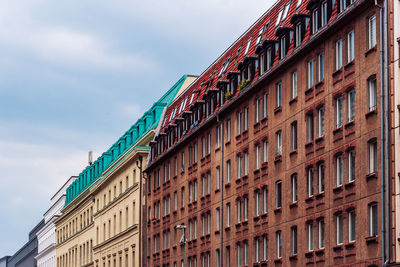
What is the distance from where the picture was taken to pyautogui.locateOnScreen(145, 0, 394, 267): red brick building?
4619 centimetres

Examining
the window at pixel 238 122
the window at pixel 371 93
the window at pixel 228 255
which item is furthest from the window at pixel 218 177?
the window at pixel 371 93

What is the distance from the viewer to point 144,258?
9369 centimetres

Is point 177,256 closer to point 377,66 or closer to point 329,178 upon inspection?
point 329,178

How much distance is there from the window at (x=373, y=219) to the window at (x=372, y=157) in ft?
5.53

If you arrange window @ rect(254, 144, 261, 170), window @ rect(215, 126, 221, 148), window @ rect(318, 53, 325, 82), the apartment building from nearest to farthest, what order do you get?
window @ rect(318, 53, 325, 82)
window @ rect(254, 144, 261, 170)
window @ rect(215, 126, 221, 148)
the apartment building

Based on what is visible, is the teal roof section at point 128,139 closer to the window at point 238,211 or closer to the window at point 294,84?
the window at point 238,211

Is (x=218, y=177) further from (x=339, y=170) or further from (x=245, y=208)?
(x=339, y=170)

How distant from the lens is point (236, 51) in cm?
7181

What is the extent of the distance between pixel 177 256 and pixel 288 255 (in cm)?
2824

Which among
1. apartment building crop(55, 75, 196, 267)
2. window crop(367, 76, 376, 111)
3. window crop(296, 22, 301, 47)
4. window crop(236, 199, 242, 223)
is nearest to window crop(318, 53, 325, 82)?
window crop(296, 22, 301, 47)

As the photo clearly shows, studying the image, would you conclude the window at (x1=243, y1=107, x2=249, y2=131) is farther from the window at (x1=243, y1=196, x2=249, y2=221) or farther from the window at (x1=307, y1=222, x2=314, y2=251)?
the window at (x1=307, y1=222, x2=314, y2=251)

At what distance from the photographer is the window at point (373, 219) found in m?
44.4

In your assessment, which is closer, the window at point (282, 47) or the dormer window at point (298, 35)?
the dormer window at point (298, 35)

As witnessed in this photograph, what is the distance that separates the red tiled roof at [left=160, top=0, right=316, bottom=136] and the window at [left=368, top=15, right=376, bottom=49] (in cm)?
781
